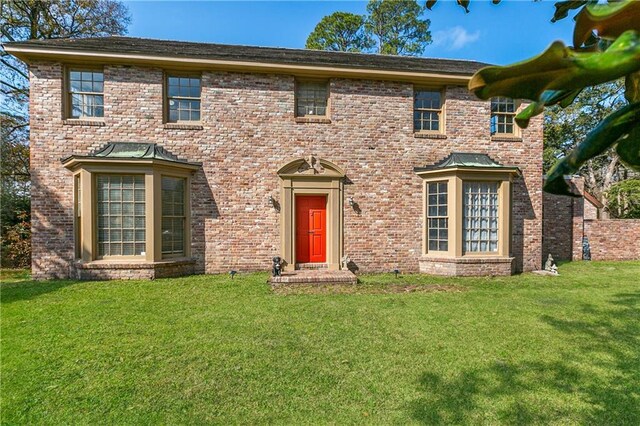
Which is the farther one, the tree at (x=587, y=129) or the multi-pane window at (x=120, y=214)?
the tree at (x=587, y=129)

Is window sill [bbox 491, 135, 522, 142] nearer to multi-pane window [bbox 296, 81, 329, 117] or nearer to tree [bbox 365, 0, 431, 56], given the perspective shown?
multi-pane window [bbox 296, 81, 329, 117]

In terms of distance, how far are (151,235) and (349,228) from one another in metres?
5.72

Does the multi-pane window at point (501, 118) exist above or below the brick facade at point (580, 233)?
above

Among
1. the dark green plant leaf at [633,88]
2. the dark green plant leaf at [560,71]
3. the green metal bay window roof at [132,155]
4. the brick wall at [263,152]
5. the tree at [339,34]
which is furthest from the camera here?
the tree at [339,34]

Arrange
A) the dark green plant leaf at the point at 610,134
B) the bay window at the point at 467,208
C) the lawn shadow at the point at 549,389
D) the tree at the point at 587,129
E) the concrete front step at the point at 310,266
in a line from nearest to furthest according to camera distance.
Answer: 1. the dark green plant leaf at the point at 610,134
2. the lawn shadow at the point at 549,389
3. the bay window at the point at 467,208
4. the concrete front step at the point at 310,266
5. the tree at the point at 587,129

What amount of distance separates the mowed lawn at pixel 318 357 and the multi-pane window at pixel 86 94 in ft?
17.0

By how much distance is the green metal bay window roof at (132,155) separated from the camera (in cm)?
862

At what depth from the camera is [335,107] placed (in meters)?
10.2

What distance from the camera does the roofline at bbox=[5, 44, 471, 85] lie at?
882 cm

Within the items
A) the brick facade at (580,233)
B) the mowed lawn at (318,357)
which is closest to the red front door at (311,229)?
the mowed lawn at (318,357)

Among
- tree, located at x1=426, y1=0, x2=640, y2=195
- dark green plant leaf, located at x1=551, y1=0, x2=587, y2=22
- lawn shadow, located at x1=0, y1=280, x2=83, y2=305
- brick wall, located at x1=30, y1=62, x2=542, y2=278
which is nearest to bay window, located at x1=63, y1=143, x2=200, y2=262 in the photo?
brick wall, located at x1=30, y1=62, x2=542, y2=278

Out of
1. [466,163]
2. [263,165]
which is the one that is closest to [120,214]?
[263,165]

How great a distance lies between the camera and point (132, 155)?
8.91 metres

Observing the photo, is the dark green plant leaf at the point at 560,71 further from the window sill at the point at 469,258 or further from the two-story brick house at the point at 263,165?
the window sill at the point at 469,258
